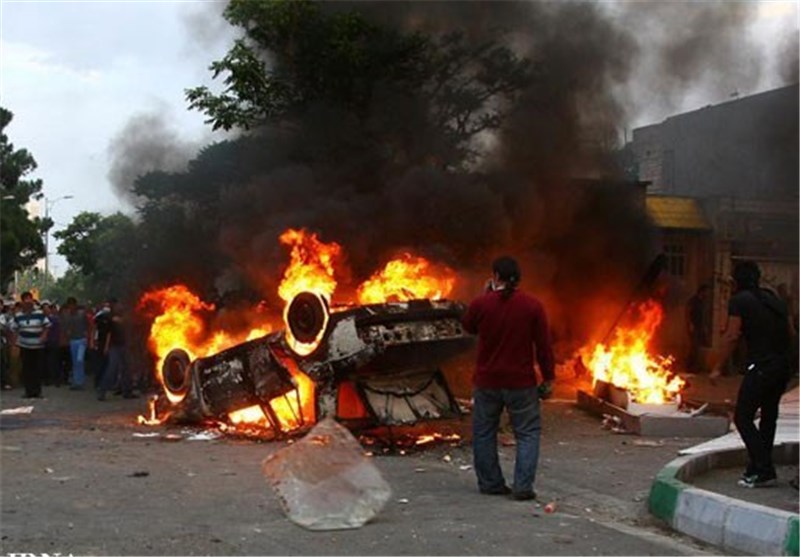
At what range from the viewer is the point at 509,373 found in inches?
256

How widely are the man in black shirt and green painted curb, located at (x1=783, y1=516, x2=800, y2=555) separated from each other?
1633 mm

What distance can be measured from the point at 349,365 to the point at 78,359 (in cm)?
789

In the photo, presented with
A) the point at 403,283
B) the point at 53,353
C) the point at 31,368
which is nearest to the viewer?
the point at 403,283

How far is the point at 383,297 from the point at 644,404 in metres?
3.07

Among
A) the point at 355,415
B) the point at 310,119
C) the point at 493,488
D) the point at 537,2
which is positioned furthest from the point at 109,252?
the point at 493,488

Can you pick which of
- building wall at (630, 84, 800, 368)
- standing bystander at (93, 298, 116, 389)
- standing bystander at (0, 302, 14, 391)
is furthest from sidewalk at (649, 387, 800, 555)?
standing bystander at (0, 302, 14, 391)

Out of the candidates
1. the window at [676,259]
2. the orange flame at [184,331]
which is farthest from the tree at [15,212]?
the window at [676,259]

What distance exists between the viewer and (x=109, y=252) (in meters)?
21.8

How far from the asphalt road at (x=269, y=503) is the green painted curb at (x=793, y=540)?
0.44m

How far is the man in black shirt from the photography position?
660cm

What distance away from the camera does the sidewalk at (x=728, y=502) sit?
16.9 feet

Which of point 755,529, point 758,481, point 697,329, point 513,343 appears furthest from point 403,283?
point 697,329

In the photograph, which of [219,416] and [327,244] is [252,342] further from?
[327,244]

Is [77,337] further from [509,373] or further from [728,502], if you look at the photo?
[728,502]
